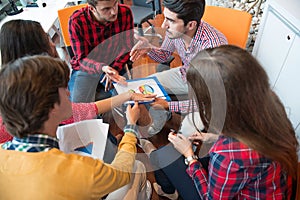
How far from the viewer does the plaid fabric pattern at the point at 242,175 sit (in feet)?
2.37

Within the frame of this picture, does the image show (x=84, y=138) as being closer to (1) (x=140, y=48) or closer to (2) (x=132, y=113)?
(2) (x=132, y=113)

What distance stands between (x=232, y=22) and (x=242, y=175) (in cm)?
106

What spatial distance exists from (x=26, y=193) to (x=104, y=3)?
108 cm

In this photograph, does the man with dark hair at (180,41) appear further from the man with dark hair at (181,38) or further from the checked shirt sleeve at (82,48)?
the checked shirt sleeve at (82,48)

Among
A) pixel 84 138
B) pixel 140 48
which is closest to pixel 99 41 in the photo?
pixel 140 48

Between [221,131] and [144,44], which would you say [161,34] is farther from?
[221,131]

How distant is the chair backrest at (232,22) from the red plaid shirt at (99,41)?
1.88 ft

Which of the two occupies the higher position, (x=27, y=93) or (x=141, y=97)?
(x=27, y=93)

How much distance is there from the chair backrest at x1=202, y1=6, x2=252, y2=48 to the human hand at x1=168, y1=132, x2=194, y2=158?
2.49ft

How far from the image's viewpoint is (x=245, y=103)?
71cm

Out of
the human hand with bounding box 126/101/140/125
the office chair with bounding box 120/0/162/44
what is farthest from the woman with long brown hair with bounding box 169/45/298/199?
the office chair with bounding box 120/0/162/44

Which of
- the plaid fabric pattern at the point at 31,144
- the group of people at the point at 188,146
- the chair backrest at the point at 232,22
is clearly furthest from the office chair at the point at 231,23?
the plaid fabric pattern at the point at 31,144

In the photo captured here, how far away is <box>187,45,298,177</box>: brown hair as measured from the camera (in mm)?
708

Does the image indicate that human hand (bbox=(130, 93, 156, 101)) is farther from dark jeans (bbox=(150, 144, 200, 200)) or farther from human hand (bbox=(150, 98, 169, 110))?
dark jeans (bbox=(150, 144, 200, 200))
